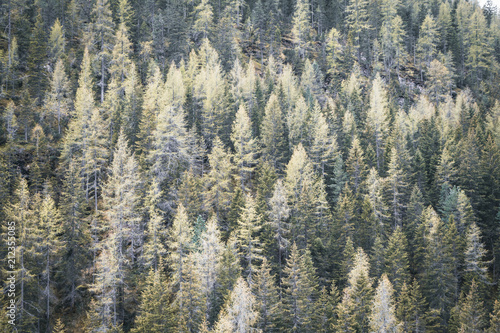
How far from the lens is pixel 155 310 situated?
30.8 metres

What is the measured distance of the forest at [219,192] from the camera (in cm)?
3372

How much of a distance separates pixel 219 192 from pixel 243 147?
8.10 meters

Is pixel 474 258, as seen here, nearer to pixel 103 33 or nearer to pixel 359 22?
pixel 103 33

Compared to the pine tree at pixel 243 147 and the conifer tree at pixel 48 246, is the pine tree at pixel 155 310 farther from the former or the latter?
the pine tree at pixel 243 147

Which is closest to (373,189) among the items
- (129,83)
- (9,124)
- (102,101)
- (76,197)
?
(76,197)

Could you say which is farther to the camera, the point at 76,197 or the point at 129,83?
the point at 129,83

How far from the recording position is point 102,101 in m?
57.8

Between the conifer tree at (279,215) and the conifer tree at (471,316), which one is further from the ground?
the conifer tree at (279,215)

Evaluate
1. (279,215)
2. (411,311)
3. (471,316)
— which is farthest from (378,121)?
(471,316)

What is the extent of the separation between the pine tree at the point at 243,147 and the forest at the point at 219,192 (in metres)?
0.33

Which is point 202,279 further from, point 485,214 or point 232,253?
point 485,214

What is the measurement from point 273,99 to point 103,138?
25414mm

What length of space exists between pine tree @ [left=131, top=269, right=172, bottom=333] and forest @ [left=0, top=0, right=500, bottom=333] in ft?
0.67

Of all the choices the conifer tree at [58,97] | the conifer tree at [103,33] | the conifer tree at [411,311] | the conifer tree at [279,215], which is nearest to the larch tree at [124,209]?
the conifer tree at [279,215]
